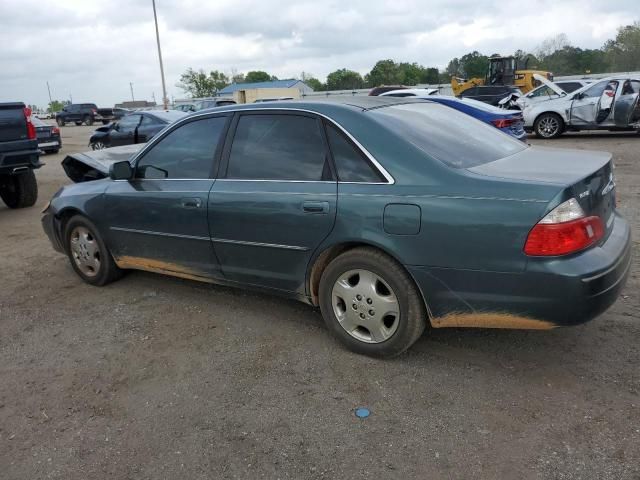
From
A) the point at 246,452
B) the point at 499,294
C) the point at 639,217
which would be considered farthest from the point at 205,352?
the point at 639,217

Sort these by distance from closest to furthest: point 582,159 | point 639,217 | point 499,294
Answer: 1. point 499,294
2. point 582,159
3. point 639,217

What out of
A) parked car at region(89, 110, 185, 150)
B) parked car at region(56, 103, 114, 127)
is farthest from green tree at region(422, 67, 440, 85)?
parked car at region(89, 110, 185, 150)

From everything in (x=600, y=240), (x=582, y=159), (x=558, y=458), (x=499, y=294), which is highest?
(x=582, y=159)

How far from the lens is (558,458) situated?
2412mm

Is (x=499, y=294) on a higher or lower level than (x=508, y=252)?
lower

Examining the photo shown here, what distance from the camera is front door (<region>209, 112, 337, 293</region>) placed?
334 cm

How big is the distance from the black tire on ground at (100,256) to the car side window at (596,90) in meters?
13.4

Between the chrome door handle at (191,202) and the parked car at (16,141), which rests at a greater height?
the parked car at (16,141)

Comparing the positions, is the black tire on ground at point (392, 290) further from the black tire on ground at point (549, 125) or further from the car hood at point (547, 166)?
the black tire on ground at point (549, 125)

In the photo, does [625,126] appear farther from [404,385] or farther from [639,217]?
[404,385]

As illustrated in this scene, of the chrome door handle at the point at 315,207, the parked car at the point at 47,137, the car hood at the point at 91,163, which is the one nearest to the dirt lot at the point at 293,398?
the chrome door handle at the point at 315,207

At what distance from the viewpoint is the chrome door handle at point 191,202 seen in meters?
3.85

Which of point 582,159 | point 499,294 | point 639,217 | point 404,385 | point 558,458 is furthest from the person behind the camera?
point 639,217

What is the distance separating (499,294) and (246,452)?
151 centimetres
